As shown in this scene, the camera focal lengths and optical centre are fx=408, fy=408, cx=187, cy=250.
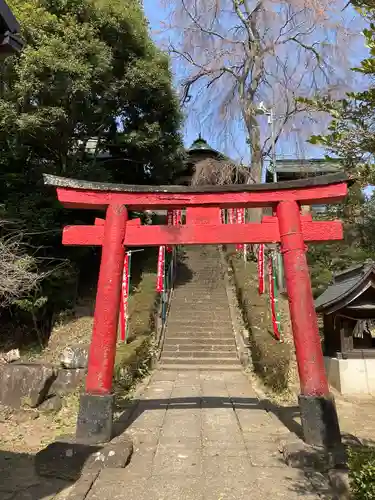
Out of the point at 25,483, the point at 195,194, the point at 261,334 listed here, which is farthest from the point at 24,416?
the point at 261,334

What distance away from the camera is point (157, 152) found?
16625mm

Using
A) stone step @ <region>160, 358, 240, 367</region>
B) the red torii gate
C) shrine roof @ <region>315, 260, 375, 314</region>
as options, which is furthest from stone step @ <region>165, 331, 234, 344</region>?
the red torii gate

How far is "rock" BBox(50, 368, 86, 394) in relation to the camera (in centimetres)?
972

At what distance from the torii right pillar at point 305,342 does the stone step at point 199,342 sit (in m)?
7.23

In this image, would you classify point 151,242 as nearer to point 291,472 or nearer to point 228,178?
point 291,472

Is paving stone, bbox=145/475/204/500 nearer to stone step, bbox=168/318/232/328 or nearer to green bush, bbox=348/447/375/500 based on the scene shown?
green bush, bbox=348/447/375/500

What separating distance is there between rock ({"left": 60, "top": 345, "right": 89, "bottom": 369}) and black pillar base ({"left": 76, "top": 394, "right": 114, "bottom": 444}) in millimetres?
4408

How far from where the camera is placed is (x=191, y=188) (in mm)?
6477

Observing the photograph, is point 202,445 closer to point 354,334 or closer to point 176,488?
point 176,488

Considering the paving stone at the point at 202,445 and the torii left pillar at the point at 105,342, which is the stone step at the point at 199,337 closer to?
the paving stone at the point at 202,445

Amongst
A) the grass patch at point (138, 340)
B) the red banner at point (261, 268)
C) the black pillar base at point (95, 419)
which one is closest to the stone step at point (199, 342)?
the grass patch at point (138, 340)

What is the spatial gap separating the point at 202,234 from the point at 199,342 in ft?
24.3

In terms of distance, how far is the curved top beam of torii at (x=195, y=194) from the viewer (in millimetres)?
6344

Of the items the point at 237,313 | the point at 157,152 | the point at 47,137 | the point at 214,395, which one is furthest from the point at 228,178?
the point at 214,395
